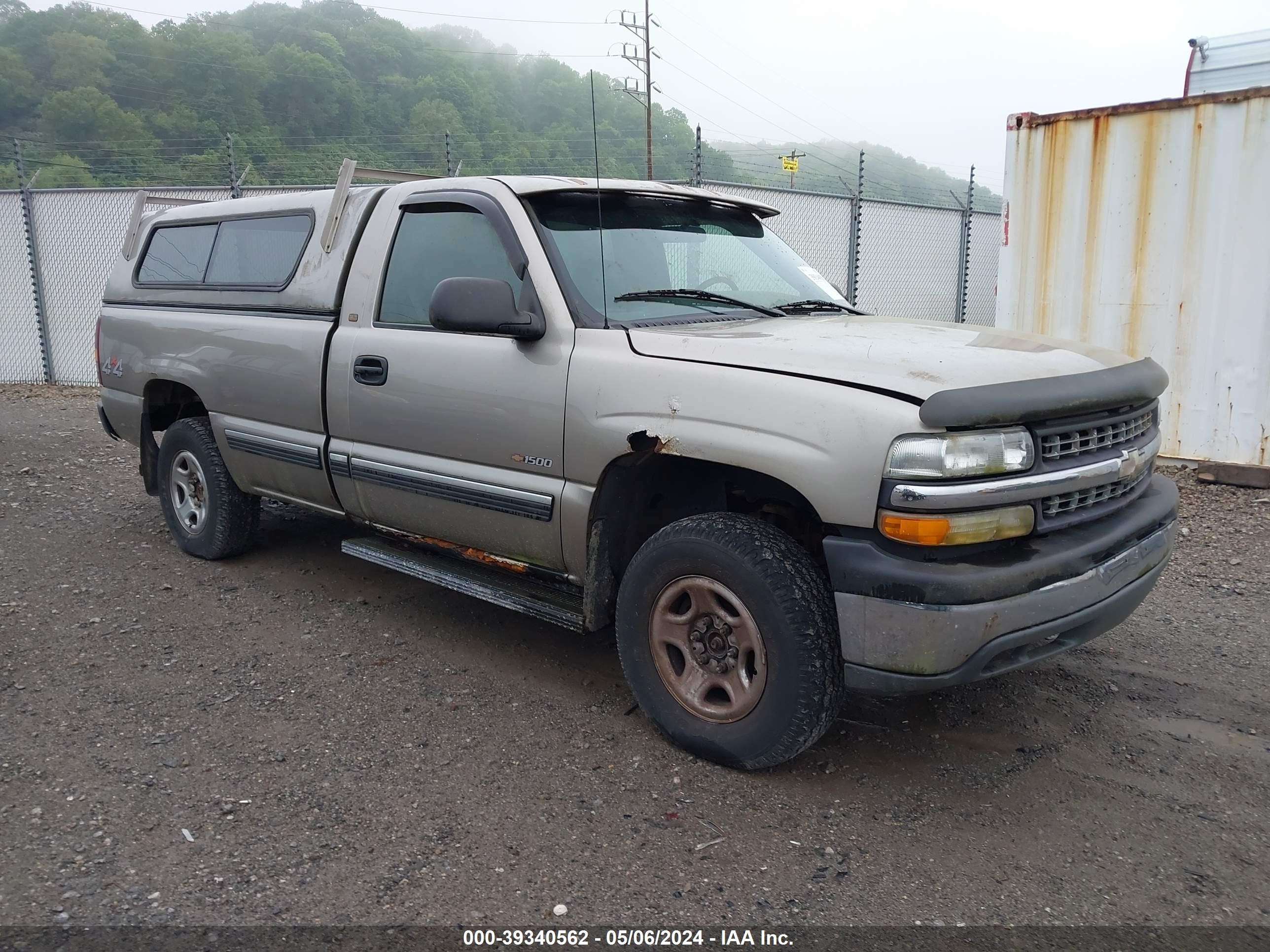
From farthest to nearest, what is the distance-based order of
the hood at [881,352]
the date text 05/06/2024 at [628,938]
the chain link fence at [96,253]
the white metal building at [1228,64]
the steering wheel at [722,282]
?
the chain link fence at [96,253] < the white metal building at [1228,64] < the steering wheel at [722,282] < the hood at [881,352] < the date text 05/06/2024 at [628,938]

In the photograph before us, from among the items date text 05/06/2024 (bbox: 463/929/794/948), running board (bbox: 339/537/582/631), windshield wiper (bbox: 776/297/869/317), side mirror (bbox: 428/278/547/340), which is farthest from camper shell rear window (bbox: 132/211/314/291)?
date text 05/06/2024 (bbox: 463/929/794/948)

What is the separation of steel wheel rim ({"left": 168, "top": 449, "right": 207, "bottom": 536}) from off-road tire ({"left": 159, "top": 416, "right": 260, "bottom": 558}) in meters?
0.02

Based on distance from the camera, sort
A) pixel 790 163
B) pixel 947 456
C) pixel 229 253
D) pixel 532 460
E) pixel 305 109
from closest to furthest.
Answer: pixel 947 456
pixel 532 460
pixel 229 253
pixel 790 163
pixel 305 109

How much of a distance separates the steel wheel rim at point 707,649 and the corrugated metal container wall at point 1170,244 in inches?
195

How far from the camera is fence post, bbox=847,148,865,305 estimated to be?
12.2m

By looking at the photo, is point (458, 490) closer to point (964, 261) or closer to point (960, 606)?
point (960, 606)

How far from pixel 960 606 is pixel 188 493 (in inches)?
175

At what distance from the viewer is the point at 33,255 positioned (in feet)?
42.1

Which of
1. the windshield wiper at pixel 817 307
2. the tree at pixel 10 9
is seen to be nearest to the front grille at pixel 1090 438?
the windshield wiper at pixel 817 307

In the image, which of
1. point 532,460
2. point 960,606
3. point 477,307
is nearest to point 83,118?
point 477,307

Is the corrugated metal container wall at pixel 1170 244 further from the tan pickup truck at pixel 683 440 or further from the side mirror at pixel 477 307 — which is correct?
the side mirror at pixel 477 307

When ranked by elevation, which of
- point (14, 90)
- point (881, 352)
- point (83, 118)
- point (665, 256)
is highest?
point (14, 90)

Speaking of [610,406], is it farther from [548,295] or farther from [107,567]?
[107,567]

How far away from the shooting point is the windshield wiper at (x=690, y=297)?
370 centimetres
